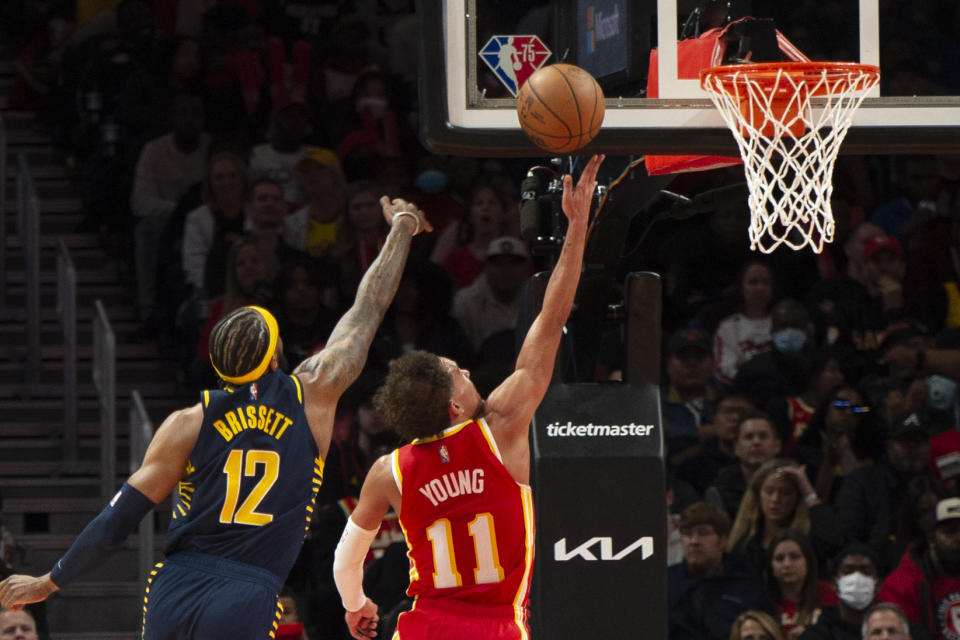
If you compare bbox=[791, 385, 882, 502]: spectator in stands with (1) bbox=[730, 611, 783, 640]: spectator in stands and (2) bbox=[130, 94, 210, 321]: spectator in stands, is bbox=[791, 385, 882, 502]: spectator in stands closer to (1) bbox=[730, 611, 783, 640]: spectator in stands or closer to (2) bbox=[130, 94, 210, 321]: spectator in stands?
(1) bbox=[730, 611, 783, 640]: spectator in stands

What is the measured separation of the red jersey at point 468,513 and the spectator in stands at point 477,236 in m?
5.17

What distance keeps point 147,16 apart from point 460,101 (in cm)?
768

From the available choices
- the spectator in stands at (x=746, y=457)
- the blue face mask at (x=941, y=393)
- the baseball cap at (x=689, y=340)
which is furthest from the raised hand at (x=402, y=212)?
the blue face mask at (x=941, y=393)

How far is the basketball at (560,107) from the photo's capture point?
18.0 ft

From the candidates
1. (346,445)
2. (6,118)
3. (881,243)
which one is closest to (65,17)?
(6,118)

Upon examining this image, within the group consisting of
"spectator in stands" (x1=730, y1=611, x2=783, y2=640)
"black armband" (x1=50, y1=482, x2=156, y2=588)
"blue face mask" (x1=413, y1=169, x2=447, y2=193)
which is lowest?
"spectator in stands" (x1=730, y1=611, x2=783, y2=640)

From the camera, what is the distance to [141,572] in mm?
8898

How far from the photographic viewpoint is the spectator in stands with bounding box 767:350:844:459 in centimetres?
988

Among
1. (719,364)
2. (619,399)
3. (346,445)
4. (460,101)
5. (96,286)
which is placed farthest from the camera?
(96,286)

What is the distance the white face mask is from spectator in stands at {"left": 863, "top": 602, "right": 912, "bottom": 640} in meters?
0.25

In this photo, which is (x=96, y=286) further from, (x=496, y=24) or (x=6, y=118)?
(x=496, y=24)

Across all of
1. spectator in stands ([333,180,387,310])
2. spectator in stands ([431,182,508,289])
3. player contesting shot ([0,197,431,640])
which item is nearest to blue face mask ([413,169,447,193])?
spectator in stands ([431,182,508,289])

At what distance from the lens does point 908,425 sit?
941 centimetres

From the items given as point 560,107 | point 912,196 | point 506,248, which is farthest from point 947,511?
point 560,107
